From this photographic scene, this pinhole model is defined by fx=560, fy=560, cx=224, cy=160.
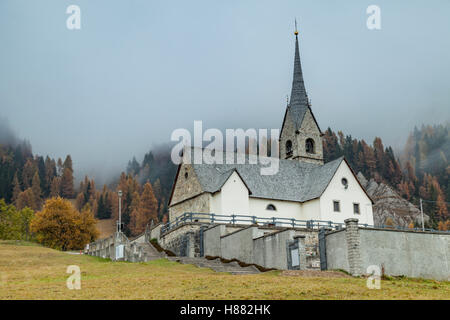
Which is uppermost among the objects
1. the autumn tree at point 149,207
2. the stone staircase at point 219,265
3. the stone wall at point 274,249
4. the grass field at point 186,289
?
the autumn tree at point 149,207

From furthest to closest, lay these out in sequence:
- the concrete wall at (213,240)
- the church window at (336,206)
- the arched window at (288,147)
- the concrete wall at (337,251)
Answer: the arched window at (288,147)
the church window at (336,206)
the concrete wall at (213,240)
the concrete wall at (337,251)

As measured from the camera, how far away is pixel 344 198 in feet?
182

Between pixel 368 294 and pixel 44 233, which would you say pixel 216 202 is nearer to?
pixel 368 294

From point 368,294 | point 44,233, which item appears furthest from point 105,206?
point 368,294

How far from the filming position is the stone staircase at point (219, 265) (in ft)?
114

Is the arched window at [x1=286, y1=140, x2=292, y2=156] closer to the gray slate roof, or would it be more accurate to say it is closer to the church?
the church

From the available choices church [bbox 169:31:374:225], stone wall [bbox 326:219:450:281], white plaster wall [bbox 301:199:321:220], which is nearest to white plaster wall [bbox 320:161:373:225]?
church [bbox 169:31:374:225]

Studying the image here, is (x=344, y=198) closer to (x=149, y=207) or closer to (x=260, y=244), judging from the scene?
(x=260, y=244)

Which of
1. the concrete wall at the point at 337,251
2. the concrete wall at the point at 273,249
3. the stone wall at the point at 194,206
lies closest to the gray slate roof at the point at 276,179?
the stone wall at the point at 194,206

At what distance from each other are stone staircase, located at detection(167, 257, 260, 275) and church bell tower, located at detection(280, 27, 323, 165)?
27340mm

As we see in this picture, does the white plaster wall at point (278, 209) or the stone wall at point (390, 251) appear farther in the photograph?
the white plaster wall at point (278, 209)

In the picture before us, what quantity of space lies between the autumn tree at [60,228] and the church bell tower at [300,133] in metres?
32.5

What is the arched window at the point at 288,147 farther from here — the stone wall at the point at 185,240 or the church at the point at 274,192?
the stone wall at the point at 185,240

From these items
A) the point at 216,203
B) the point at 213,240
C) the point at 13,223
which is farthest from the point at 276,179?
the point at 13,223
